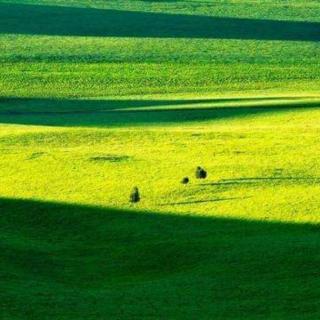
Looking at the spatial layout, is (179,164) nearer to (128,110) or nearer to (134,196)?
(134,196)

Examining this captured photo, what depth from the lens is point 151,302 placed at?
12055mm

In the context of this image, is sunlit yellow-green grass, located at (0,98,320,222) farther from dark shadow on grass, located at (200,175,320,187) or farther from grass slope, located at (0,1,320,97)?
grass slope, located at (0,1,320,97)

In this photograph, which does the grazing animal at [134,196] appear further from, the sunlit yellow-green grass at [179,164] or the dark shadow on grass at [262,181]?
the dark shadow on grass at [262,181]

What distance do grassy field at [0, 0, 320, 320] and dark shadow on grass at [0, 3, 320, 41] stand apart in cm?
853

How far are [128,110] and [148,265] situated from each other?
14.6m

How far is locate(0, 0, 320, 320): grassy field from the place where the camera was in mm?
12367

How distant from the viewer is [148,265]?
544 inches

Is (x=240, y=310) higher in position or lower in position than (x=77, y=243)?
lower

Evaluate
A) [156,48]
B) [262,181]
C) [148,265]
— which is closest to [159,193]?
[262,181]

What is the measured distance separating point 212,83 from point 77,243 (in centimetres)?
2191

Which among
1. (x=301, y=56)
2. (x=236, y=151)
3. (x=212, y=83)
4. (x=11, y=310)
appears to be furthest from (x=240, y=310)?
(x=301, y=56)

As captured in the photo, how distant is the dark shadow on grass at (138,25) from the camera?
48000 millimetres

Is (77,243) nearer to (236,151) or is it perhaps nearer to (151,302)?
(151,302)

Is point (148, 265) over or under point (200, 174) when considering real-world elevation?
under
